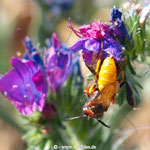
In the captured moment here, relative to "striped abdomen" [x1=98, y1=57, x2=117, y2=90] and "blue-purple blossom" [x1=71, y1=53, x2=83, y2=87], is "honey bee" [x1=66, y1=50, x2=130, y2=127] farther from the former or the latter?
"blue-purple blossom" [x1=71, y1=53, x2=83, y2=87]

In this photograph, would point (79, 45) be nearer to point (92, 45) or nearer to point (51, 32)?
point (92, 45)

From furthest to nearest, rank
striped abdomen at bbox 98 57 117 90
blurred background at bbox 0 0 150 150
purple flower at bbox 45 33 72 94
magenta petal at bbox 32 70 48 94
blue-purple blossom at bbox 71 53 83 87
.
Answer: blurred background at bbox 0 0 150 150 → blue-purple blossom at bbox 71 53 83 87 → purple flower at bbox 45 33 72 94 → magenta petal at bbox 32 70 48 94 → striped abdomen at bbox 98 57 117 90

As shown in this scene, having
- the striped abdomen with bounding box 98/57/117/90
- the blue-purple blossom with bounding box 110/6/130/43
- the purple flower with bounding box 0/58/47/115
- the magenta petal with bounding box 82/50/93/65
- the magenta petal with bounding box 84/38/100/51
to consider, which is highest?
the blue-purple blossom with bounding box 110/6/130/43

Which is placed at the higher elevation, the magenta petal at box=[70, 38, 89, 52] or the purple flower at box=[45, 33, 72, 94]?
the magenta petal at box=[70, 38, 89, 52]

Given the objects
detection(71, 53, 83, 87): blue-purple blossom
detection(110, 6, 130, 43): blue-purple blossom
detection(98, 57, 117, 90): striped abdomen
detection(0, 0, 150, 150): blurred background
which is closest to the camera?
detection(98, 57, 117, 90): striped abdomen

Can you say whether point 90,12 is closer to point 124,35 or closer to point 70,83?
point 70,83

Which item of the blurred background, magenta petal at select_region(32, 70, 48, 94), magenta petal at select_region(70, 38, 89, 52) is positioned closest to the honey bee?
magenta petal at select_region(70, 38, 89, 52)

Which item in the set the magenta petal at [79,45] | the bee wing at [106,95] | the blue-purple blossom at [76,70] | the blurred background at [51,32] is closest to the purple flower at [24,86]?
the blue-purple blossom at [76,70]

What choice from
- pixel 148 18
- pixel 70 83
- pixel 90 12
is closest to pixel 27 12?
pixel 90 12
